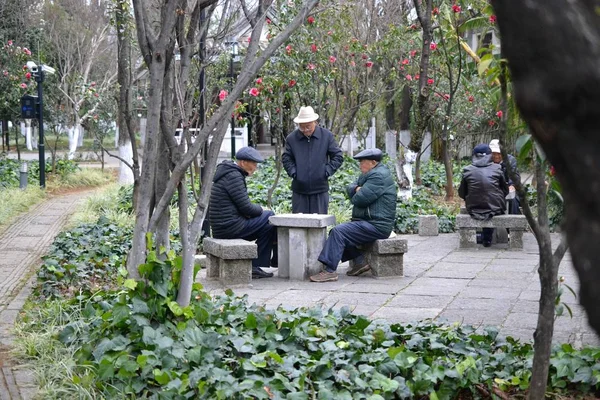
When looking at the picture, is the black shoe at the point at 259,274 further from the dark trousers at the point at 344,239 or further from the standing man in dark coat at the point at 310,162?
the standing man in dark coat at the point at 310,162

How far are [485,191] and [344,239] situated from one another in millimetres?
3087

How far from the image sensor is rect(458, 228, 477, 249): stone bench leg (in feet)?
39.1

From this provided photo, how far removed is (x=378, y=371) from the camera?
5.22m

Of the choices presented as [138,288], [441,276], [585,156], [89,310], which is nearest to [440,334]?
[138,288]

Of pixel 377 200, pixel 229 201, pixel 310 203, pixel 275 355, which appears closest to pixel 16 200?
pixel 310 203

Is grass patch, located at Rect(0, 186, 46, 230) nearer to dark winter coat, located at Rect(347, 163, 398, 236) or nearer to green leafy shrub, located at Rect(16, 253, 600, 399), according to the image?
dark winter coat, located at Rect(347, 163, 398, 236)

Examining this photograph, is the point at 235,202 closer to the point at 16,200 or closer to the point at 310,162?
the point at 310,162

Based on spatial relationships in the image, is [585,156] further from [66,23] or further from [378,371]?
[66,23]

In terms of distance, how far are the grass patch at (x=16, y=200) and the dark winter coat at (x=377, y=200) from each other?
772 centimetres

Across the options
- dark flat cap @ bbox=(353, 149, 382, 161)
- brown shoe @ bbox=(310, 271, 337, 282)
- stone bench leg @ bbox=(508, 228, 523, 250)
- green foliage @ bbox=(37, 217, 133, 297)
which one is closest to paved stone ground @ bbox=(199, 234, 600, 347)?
brown shoe @ bbox=(310, 271, 337, 282)

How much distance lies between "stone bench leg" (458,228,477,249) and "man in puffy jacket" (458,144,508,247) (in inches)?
8.8

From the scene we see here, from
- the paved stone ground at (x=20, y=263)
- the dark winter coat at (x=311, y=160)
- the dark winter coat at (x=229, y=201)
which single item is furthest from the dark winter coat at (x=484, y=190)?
the paved stone ground at (x=20, y=263)

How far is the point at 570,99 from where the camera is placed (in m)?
1.55

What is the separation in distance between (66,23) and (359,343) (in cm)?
3002
